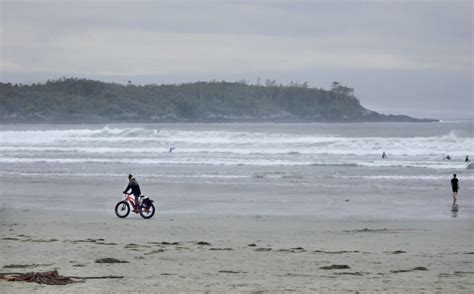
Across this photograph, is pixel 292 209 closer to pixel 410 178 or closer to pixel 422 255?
pixel 422 255

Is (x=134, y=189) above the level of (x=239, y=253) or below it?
above

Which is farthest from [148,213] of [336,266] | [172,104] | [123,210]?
[172,104]

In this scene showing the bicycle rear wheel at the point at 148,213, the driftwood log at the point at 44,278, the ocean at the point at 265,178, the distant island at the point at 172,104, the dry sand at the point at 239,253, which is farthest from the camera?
the distant island at the point at 172,104

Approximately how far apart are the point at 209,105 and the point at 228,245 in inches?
6564

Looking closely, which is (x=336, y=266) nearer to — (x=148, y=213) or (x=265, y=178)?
(x=148, y=213)

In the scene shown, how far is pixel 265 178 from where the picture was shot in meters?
31.0

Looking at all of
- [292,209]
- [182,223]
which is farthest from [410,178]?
[182,223]

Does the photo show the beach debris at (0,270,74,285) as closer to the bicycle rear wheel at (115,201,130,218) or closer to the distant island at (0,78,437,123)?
the bicycle rear wheel at (115,201,130,218)

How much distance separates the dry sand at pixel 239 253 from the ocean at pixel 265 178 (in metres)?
2.19

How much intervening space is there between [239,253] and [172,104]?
539 ft

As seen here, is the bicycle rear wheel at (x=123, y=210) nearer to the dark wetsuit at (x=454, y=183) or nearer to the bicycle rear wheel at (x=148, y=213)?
the bicycle rear wheel at (x=148, y=213)

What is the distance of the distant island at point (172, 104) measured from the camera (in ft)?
522

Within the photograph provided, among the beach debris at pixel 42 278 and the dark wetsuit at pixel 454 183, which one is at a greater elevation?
the dark wetsuit at pixel 454 183

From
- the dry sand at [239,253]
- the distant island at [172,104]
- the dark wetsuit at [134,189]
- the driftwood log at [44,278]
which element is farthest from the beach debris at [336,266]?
the distant island at [172,104]
